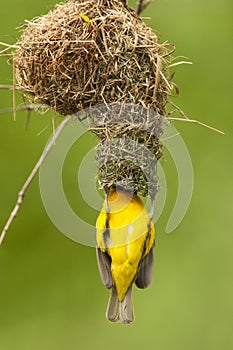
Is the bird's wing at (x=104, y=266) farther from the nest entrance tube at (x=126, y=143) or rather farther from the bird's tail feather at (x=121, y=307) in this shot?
the nest entrance tube at (x=126, y=143)

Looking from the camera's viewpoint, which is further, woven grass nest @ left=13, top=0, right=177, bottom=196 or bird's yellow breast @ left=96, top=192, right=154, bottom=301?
bird's yellow breast @ left=96, top=192, right=154, bottom=301

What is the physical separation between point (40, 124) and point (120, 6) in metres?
2.45

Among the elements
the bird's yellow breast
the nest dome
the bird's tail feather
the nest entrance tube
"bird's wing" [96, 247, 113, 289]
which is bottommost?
the bird's tail feather

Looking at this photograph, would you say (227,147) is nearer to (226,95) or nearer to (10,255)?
(226,95)

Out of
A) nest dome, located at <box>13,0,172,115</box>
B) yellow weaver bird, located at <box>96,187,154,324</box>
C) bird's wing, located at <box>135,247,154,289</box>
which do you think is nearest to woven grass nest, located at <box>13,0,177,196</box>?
nest dome, located at <box>13,0,172,115</box>

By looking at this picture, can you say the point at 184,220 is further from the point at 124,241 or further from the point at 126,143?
the point at 126,143

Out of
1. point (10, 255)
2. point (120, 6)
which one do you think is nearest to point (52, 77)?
point (120, 6)

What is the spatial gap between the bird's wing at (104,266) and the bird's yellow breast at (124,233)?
0.02 m

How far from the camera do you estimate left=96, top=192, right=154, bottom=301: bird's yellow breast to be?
3.21 metres

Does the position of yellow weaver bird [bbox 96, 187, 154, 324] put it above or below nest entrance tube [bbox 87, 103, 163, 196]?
below

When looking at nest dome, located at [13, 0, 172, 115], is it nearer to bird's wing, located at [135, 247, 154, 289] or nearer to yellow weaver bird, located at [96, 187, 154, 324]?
yellow weaver bird, located at [96, 187, 154, 324]

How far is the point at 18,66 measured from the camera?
3.13 m

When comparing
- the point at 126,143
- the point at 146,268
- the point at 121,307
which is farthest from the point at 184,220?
the point at 126,143

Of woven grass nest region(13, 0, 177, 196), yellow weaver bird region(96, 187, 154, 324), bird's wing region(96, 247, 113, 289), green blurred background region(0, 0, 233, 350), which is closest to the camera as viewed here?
woven grass nest region(13, 0, 177, 196)
